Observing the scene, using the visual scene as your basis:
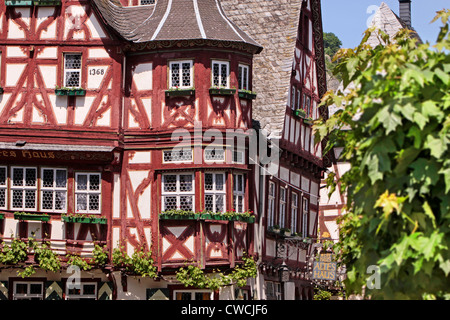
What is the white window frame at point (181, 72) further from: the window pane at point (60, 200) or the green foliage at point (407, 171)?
the green foliage at point (407, 171)

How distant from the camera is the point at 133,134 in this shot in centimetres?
2803

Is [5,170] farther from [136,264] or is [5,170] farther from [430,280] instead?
[430,280]

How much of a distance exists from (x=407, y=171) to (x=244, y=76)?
13.8 m

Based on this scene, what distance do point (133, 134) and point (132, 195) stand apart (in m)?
1.72

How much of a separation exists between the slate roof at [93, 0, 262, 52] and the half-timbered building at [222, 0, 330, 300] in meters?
2.68

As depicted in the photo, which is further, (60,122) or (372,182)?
(60,122)

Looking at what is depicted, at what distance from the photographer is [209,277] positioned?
26.9 metres

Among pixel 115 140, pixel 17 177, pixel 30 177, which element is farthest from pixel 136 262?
pixel 17 177

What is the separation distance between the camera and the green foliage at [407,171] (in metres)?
14.2

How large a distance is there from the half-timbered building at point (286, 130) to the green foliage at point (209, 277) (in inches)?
68.3

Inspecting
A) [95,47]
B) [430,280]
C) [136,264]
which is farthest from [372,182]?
[95,47]

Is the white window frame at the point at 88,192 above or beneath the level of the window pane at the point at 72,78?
beneath

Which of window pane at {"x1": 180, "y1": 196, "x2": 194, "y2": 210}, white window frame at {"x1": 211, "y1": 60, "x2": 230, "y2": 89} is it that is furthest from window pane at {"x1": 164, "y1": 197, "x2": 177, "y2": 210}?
white window frame at {"x1": 211, "y1": 60, "x2": 230, "y2": 89}

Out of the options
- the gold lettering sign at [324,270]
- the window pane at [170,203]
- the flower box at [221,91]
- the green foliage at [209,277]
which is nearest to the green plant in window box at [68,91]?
the flower box at [221,91]
